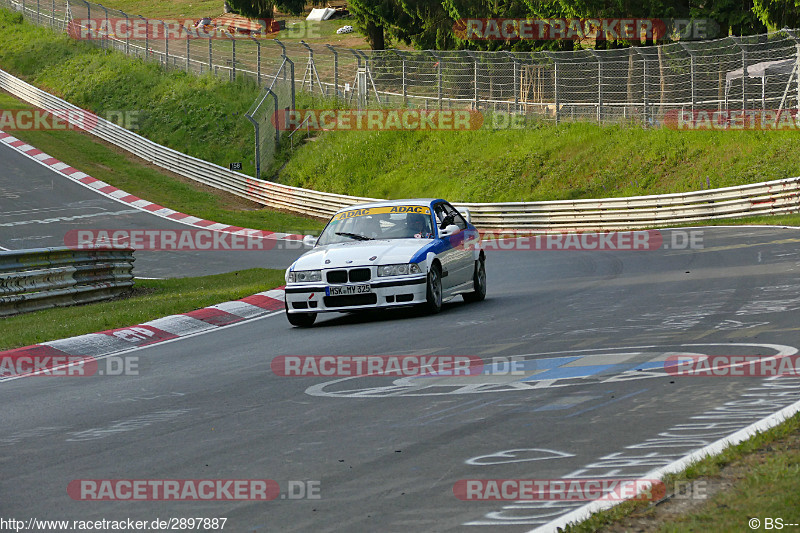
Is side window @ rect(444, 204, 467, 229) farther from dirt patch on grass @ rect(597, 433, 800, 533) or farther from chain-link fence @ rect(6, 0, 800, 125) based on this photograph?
chain-link fence @ rect(6, 0, 800, 125)

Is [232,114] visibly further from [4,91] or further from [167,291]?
[167,291]

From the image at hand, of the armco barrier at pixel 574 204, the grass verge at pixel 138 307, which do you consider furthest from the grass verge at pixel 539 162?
the grass verge at pixel 138 307

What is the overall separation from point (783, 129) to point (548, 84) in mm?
8419

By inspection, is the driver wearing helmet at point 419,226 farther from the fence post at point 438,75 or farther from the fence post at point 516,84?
the fence post at point 438,75

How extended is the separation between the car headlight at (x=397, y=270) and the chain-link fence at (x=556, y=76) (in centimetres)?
1893

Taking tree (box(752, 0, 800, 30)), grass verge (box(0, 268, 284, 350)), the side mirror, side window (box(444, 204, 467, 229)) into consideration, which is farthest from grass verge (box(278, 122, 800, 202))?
the side mirror

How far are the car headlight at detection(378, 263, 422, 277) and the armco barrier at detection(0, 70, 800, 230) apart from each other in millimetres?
15576

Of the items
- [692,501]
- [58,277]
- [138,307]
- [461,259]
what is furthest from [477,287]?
[692,501]

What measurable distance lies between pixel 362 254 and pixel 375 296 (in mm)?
573

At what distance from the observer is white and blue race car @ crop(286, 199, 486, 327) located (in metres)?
12.6

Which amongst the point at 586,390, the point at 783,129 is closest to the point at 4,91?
the point at 783,129

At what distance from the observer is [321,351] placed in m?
10.5

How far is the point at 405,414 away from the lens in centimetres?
702

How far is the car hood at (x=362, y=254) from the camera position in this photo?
498 inches
